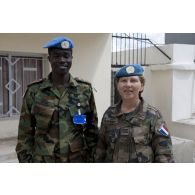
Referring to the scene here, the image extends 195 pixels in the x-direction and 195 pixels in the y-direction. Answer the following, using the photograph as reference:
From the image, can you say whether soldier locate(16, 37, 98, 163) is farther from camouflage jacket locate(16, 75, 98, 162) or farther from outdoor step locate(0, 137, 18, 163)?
outdoor step locate(0, 137, 18, 163)

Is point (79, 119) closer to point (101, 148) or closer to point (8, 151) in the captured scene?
point (101, 148)

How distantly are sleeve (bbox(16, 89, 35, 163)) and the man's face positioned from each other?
0.32 metres

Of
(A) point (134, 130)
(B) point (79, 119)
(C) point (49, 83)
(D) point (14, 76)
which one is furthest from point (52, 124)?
(D) point (14, 76)

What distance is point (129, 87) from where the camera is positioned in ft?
5.73

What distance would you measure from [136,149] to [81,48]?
14.7ft

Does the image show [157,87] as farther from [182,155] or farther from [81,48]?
[182,155]

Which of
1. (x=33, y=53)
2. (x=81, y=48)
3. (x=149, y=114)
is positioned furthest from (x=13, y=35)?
(x=149, y=114)

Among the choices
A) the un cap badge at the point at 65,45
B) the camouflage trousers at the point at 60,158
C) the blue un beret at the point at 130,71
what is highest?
the un cap badge at the point at 65,45

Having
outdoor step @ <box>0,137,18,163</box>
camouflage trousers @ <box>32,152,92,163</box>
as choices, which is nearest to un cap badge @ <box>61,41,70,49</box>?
camouflage trousers @ <box>32,152,92,163</box>

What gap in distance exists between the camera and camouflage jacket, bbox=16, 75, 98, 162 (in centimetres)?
190

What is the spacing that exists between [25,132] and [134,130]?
80 cm

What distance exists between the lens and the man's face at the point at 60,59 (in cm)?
182

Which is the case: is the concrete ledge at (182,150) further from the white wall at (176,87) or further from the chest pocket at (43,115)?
the chest pocket at (43,115)

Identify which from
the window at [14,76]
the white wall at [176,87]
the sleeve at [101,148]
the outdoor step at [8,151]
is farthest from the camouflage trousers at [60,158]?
the white wall at [176,87]
